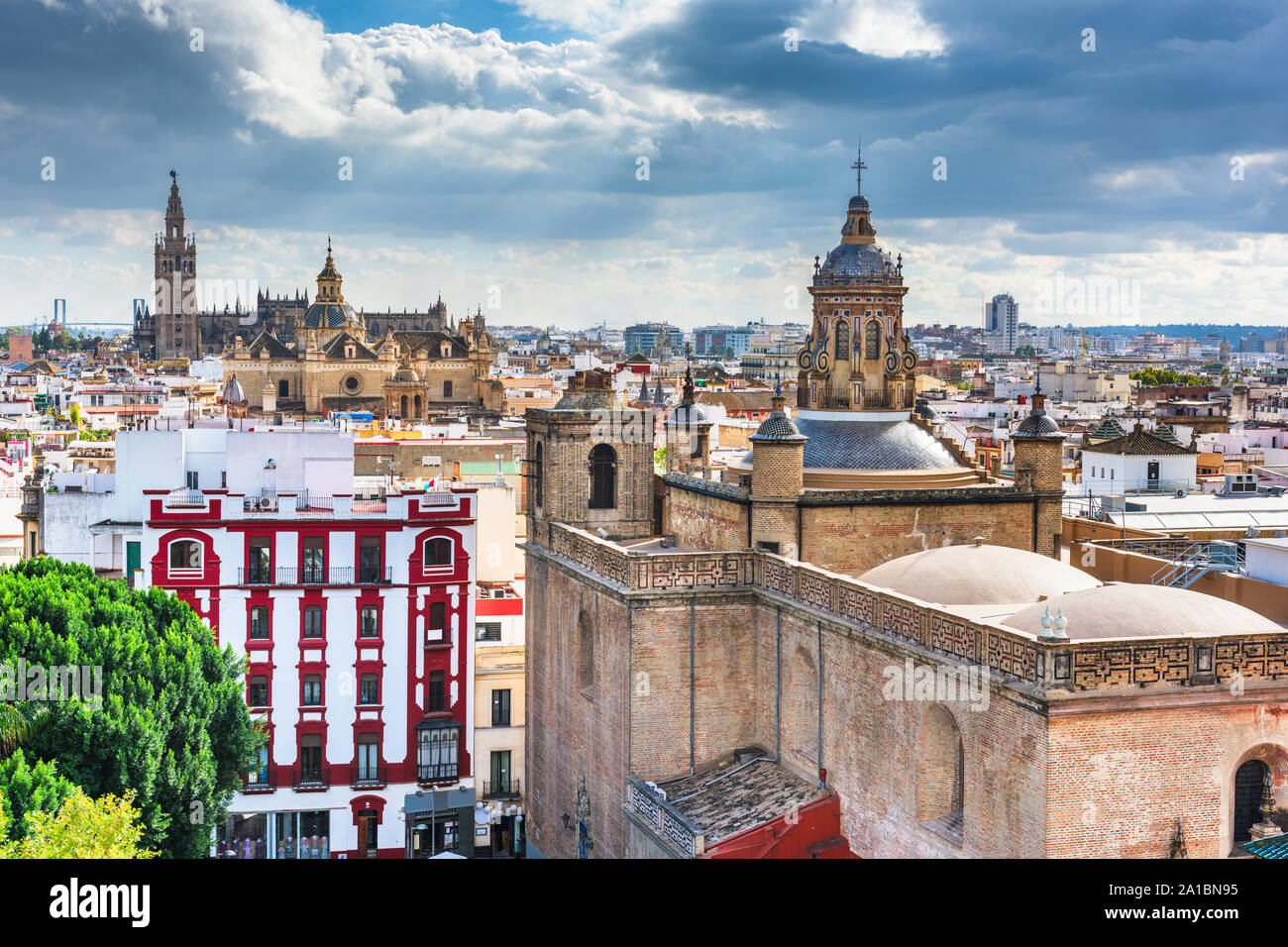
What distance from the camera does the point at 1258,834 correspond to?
47.7ft

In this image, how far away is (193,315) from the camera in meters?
190

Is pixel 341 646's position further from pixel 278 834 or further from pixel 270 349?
pixel 270 349

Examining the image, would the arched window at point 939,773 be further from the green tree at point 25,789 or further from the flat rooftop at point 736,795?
the green tree at point 25,789

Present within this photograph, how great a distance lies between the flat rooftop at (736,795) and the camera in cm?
1866

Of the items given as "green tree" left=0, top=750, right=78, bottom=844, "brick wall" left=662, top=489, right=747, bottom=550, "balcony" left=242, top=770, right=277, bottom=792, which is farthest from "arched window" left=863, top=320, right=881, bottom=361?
"balcony" left=242, top=770, right=277, bottom=792

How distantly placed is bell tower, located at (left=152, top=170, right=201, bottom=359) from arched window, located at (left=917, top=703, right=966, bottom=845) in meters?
171

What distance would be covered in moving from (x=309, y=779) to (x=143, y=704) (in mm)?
10282

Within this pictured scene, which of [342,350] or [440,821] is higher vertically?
[342,350]

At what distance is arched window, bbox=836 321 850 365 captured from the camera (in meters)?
25.3

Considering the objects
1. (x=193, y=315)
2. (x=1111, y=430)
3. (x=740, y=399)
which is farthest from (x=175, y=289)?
(x=1111, y=430)

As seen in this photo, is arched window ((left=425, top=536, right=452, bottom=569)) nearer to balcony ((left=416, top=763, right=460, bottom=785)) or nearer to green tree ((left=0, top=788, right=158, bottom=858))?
balcony ((left=416, top=763, right=460, bottom=785))

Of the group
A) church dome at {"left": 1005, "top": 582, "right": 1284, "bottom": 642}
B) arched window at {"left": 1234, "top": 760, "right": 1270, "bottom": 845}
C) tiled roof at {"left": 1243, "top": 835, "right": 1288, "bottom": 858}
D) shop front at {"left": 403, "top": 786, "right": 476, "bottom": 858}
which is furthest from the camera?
shop front at {"left": 403, "top": 786, "right": 476, "bottom": 858}
